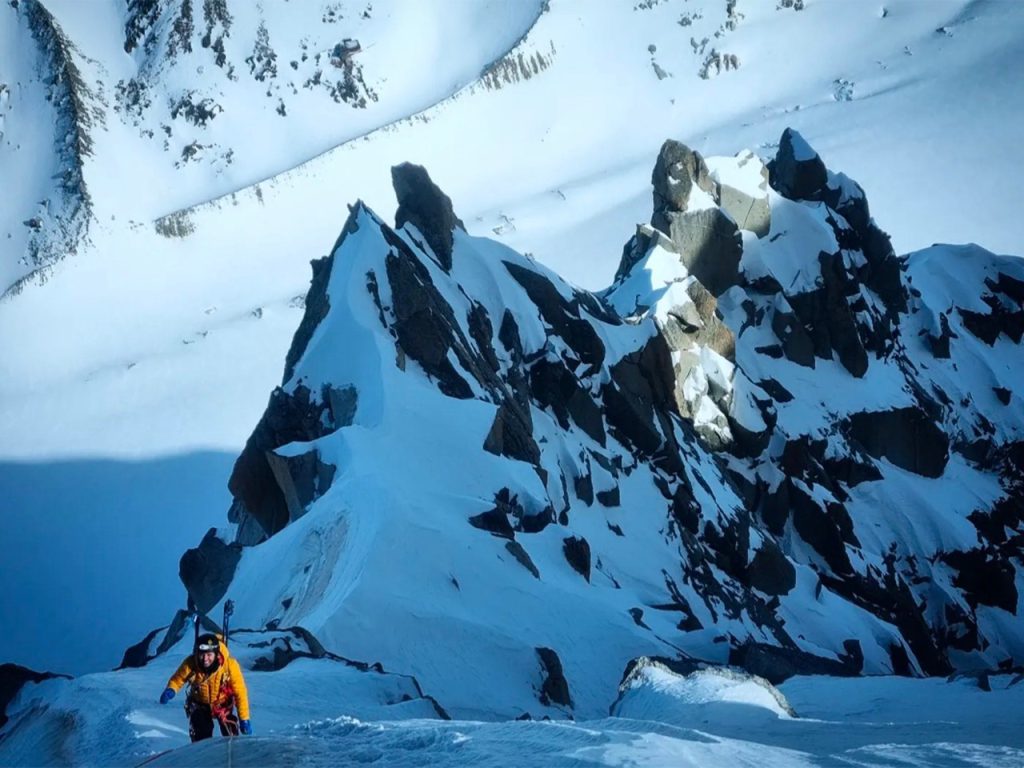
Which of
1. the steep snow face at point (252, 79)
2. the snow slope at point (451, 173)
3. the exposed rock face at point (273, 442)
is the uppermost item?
the steep snow face at point (252, 79)

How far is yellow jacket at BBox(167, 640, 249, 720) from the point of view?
36.0 ft

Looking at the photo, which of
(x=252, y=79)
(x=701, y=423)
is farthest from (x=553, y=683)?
(x=252, y=79)

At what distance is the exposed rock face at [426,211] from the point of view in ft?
118

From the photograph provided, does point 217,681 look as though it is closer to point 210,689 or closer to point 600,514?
point 210,689

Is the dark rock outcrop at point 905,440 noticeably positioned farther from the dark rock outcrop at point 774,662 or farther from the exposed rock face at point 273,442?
the exposed rock face at point 273,442

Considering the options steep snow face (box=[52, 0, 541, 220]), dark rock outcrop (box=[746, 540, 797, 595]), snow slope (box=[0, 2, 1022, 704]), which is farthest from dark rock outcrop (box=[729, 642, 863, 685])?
steep snow face (box=[52, 0, 541, 220])

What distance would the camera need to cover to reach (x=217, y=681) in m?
11.1

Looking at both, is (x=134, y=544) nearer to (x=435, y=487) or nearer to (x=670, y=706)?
(x=435, y=487)

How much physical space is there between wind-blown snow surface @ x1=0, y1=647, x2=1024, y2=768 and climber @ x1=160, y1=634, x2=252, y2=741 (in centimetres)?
40

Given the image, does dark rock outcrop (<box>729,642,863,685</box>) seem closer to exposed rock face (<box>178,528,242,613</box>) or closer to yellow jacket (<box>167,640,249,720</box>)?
exposed rock face (<box>178,528,242,613</box>)

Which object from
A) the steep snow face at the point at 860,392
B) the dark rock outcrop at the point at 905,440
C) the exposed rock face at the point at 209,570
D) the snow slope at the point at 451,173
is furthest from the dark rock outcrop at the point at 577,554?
the dark rock outcrop at the point at 905,440

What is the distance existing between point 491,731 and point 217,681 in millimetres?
2894

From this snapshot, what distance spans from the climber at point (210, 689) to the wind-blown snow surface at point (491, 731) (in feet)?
1.33

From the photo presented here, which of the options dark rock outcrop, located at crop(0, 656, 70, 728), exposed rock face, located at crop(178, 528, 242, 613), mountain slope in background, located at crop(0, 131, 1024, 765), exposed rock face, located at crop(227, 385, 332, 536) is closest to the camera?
mountain slope in background, located at crop(0, 131, 1024, 765)
